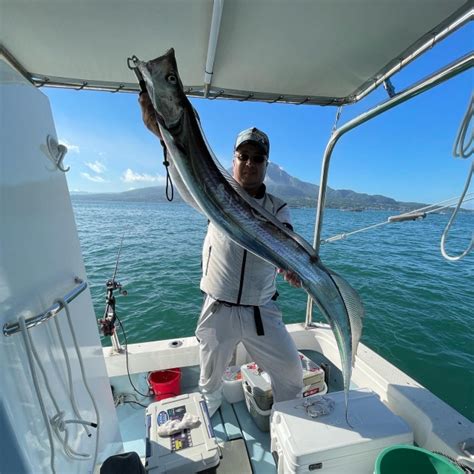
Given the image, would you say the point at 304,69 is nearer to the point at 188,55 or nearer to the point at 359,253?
the point at 188,55

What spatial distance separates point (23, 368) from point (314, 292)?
1502 mm

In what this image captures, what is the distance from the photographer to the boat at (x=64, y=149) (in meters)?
1.06

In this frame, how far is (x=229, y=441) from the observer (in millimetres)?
2359

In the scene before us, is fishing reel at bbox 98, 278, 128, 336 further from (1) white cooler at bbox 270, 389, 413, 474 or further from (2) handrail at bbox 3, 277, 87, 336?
(1) white cooler at bbox 270, 389, 413, 474

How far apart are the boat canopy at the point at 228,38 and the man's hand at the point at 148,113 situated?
2.73 feet

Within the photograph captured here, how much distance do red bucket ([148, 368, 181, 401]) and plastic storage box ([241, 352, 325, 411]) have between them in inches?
34.2

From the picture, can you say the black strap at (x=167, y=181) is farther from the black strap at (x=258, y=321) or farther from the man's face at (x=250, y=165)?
the black strap at (x=258, y=321)

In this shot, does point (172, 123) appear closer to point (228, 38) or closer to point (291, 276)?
point (291, 276)

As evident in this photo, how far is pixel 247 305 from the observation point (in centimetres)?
230

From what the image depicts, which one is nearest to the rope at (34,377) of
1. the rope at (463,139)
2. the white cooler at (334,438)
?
the white cooler at (334,438)

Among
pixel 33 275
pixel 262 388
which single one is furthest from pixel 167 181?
pixel 262 388

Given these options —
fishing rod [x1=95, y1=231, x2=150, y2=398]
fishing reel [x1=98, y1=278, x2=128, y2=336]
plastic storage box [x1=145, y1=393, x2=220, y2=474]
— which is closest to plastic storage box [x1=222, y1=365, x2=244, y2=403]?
plastic storage box [x1=145, y1=393, x2=220, y2=474]

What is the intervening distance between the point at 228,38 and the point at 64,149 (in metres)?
1.43

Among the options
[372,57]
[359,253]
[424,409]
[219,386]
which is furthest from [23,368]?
[359,253]
